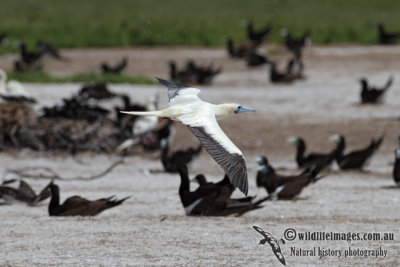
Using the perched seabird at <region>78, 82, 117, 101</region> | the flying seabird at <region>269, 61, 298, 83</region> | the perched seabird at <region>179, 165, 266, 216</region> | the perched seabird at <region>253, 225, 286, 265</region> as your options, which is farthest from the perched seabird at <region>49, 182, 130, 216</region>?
the flying seabird at <region>269, 61, 298, 83</region>

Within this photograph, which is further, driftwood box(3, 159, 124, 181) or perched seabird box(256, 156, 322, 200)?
driftwood box(3, 159, 124, 181)

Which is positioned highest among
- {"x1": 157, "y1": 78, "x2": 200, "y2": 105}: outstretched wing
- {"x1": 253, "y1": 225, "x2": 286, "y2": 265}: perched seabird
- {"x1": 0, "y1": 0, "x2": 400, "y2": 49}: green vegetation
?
{"x1": 157, "y1": 78, "x2": 200, "y2": 105}: outstretched wing

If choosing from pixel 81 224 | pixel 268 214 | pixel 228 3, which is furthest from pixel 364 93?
pixel 228 3

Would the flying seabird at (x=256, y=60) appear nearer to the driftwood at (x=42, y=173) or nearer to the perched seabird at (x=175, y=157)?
the perched seabird at (x=175, y=157)

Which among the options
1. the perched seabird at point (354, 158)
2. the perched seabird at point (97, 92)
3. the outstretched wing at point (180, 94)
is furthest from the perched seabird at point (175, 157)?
the outstretched wing at point (180, 94)

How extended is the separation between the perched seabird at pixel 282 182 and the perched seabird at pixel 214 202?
3.30 ft

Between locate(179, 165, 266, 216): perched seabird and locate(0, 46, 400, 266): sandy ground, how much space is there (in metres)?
0.14

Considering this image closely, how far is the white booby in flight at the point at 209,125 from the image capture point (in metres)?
7.51

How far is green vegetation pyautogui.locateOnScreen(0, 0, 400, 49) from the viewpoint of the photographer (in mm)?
31922

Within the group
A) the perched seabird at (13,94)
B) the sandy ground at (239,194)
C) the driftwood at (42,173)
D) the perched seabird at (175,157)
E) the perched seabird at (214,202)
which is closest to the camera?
the sandy ground at (239,194)

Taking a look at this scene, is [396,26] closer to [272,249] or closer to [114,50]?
[114,50]

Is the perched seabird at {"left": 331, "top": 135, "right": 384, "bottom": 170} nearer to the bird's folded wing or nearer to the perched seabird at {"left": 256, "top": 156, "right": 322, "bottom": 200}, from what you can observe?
the perched seabird at {"left": 256, "top": 156, "right": 322, "bottom": 200}

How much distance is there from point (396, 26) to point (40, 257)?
30.0 m

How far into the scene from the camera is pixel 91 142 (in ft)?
47.9
